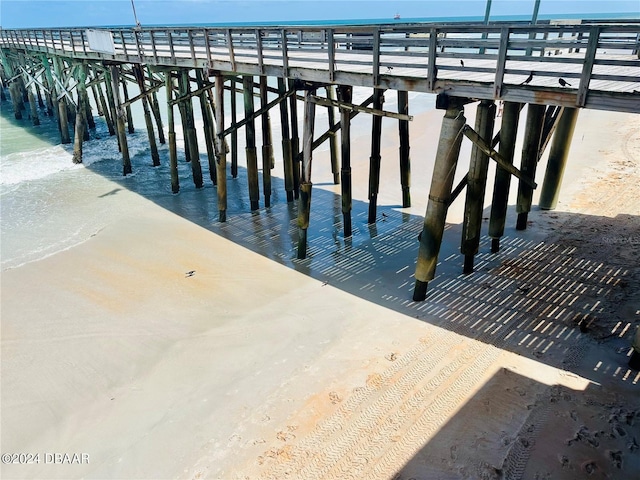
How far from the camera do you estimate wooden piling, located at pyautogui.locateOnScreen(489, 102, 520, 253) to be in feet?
22.3

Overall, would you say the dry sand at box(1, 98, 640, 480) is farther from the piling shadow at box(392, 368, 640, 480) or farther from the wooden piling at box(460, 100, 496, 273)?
the wooden piling at box(460, 100, 496, 273)

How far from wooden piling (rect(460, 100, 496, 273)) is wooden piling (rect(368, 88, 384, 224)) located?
231 centimetres

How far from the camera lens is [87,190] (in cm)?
1248

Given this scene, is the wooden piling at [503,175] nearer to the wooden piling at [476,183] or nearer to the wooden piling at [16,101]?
the wooden piling at [476,183]

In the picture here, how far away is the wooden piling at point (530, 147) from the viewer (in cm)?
795

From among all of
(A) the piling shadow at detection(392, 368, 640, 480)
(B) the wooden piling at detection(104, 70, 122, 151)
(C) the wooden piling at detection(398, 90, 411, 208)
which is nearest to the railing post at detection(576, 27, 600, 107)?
(A) the piling shadow at detection(392, 368, 640, 480)

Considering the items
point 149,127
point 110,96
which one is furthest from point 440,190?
point 110,96

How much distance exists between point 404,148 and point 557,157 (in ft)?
11.0

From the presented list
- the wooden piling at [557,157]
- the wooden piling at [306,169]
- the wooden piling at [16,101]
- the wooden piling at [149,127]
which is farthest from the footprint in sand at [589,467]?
the wooden piling at [16,101]

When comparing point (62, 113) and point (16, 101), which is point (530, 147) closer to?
point (62, 113)

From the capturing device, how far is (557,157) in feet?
31.6

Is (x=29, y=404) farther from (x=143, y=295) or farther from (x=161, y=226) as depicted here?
(x=161, y=226)

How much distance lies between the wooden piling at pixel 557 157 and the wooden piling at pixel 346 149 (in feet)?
15.0

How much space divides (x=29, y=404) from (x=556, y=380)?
6393 mm
